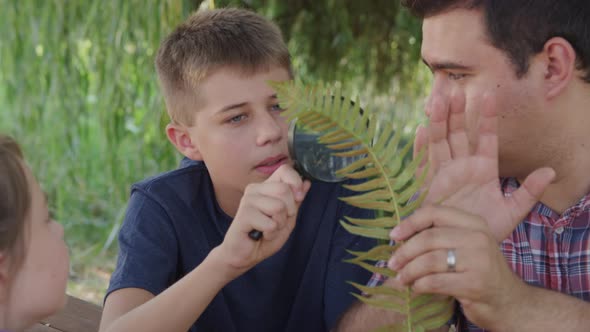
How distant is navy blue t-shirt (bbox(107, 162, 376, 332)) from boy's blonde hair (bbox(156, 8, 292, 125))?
0.68 ft

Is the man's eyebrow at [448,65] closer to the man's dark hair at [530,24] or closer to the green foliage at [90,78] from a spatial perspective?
the man's dark hair at [530,24]

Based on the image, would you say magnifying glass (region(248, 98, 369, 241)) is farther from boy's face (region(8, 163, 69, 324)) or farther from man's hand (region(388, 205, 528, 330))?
boy's face (region(8, 163, 69, 324))

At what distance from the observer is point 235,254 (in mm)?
1395

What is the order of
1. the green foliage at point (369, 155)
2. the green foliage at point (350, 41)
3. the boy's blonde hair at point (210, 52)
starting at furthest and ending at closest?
the green foliage at point (350, 41), the boy's blonde hair at point (210, 52), the green foliage at point (369, 155)

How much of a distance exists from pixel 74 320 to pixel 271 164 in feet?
2.15

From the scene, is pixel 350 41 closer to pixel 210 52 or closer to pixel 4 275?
pixel 210 52

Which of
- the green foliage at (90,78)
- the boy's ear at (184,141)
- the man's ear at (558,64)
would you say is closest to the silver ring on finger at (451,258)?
the man's ear at (558,64)

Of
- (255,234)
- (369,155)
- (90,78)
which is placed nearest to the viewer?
(369,155)

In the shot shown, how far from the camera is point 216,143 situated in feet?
6.21

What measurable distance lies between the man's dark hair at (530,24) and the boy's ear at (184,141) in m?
0.72

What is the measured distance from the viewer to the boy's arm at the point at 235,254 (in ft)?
4.42

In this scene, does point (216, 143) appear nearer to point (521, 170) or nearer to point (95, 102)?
point (521, 170)

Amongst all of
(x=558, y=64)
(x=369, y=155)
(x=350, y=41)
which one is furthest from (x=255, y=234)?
(x=350, y=41)

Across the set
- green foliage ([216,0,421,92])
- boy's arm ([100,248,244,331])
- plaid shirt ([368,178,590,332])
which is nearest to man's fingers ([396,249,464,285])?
boy's arm ([100,248,244,331])
